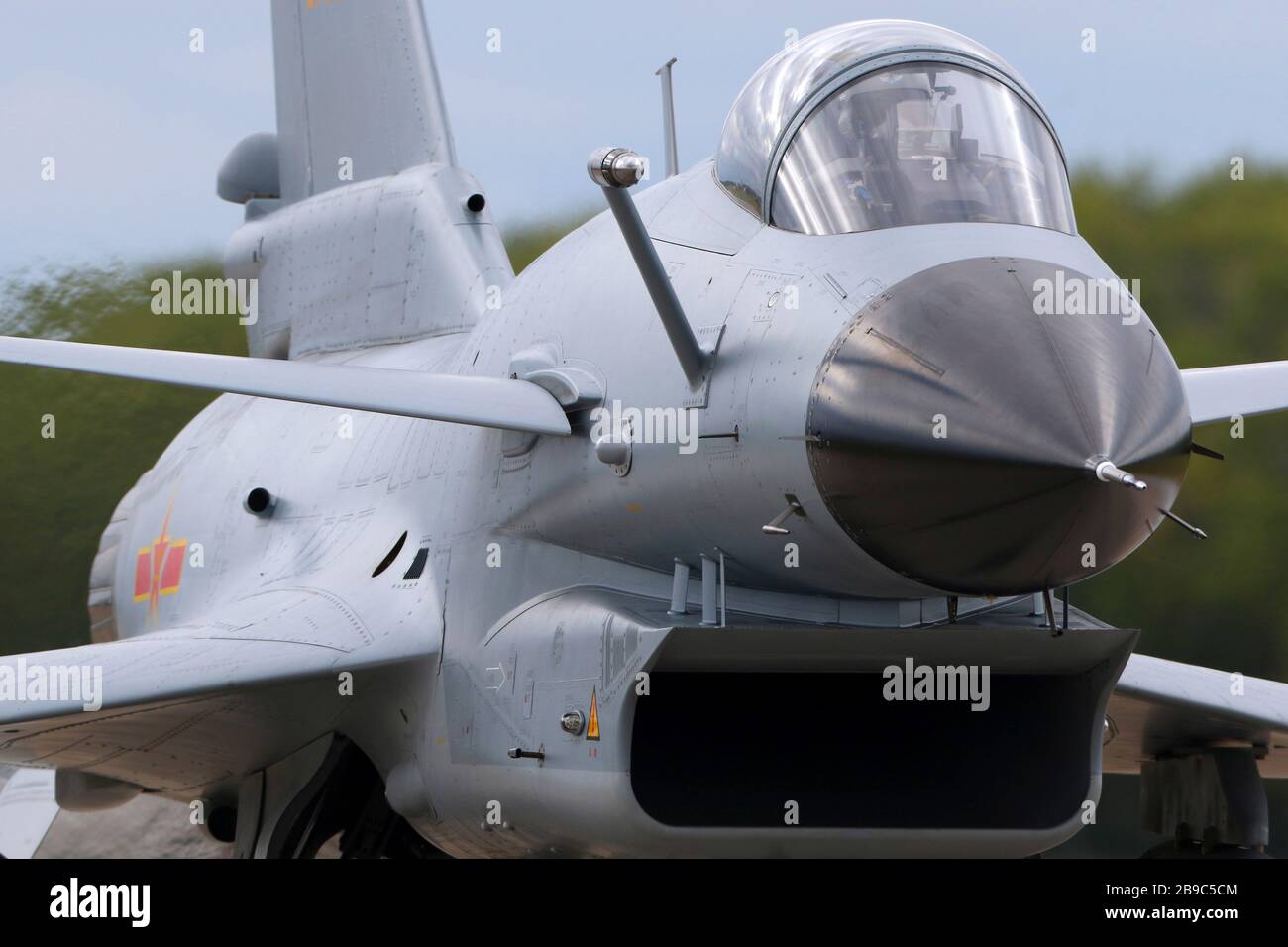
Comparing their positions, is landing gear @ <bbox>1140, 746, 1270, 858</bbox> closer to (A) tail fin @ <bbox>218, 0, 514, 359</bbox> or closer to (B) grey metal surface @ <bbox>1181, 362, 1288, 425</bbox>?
(B) grey metal surface @ <bbox>1181, 362, 1288, 425</bbox>

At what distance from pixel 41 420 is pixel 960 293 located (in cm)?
1235

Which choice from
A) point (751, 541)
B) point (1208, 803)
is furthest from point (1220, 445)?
point (751, 541)

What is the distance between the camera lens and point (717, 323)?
18.6 feet

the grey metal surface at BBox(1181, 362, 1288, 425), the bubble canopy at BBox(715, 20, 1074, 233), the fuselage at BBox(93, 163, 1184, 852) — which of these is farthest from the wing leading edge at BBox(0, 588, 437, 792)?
the grey metal surface at BBox(1181, 362, 1288, 425)

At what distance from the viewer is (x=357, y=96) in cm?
1048

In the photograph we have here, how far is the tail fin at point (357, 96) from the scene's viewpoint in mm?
10258

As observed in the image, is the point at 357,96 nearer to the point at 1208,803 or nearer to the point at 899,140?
the point at 899,140

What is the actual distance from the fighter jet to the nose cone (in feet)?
0.04

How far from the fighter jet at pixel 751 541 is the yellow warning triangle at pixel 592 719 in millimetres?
25

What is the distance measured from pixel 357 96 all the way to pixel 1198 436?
29.9 ft

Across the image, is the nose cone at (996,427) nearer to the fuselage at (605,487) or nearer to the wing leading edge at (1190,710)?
the fuselage at (605,487)

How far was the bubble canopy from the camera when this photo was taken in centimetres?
544

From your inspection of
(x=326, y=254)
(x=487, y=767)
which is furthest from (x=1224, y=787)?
(x=326, y=254)
